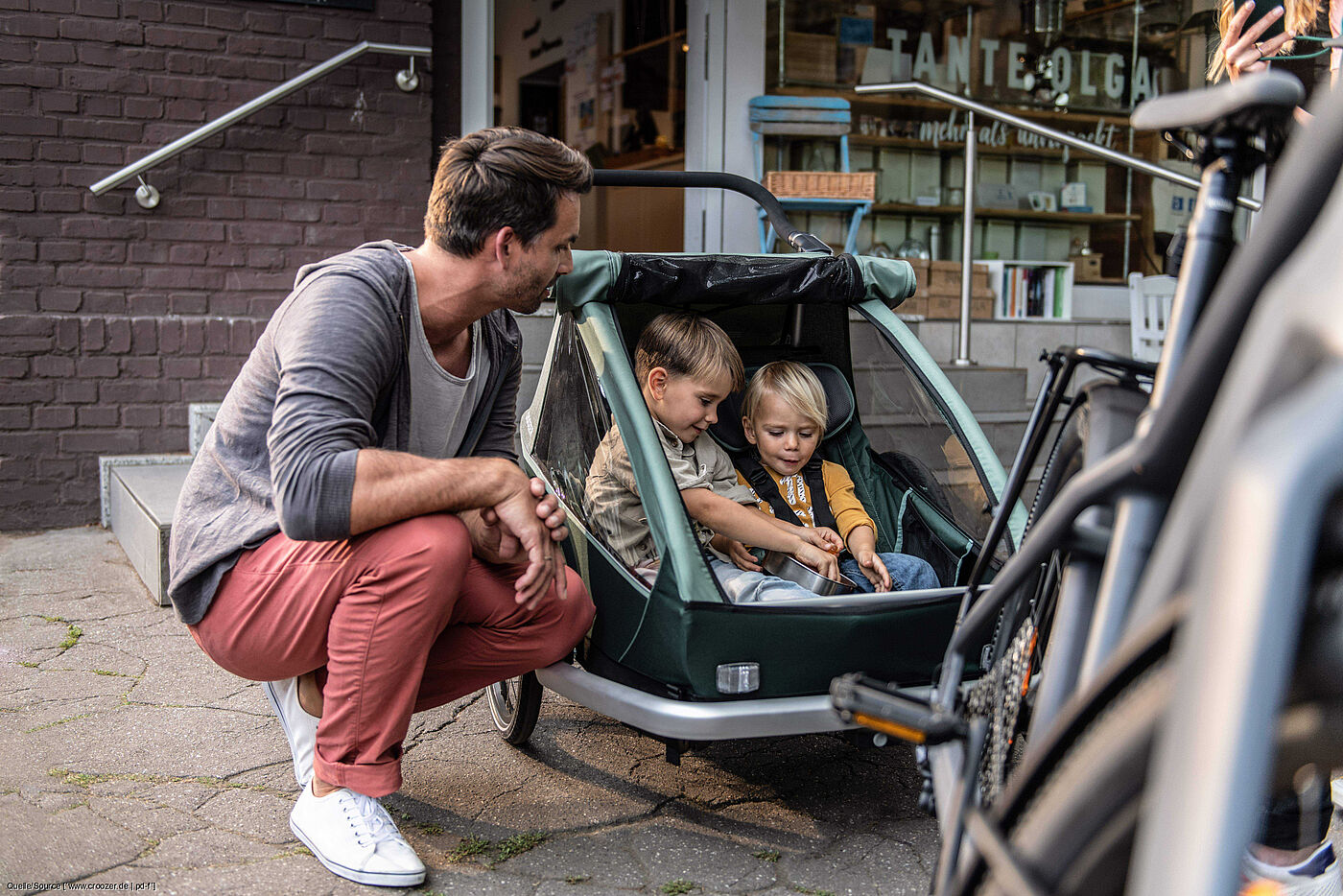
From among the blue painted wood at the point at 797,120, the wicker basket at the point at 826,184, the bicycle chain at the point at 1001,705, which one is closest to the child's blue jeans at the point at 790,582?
the bicycle chain at the point at 1001,705

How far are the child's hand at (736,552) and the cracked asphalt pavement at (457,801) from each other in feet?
1.46

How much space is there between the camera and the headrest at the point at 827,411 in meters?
2.98

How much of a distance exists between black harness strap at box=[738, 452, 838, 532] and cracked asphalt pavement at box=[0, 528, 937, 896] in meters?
0.57

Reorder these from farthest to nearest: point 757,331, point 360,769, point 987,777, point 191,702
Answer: point 757,331 < point 191,702 < point 360,769 < point 987,777

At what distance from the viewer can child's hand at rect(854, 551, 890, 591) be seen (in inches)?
101

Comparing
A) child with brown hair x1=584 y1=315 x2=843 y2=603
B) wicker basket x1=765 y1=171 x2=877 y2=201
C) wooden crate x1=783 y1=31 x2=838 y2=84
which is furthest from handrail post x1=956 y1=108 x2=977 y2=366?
child with brown hair x1=584 y1=315 x2=843 y2=603

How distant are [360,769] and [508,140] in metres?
1.28

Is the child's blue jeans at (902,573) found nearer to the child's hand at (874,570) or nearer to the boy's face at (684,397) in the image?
the child's hand at (874,570)

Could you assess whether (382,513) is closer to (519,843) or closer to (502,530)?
(502,530)

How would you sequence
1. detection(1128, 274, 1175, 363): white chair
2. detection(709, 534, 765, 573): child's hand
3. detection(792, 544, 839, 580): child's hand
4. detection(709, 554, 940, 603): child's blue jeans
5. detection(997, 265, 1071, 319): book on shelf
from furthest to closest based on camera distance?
detection(997, 265, 1071, 319): book on shelf
detection(1128, 274, 1175, 363): white chair
detection(709, 534, 765, 573): child's hand
detection(792, 544, 839, 580): child's hand
detection(709, 554, 940, 603): child's blue jeans

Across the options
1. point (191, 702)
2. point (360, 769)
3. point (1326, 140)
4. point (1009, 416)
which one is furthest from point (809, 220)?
point (1326, 140)

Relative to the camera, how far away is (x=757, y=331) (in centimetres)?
320

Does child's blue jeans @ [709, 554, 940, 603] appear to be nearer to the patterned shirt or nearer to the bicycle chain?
the patterned shirt

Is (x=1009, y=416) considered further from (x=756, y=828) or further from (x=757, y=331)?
(x=756, y=828)
